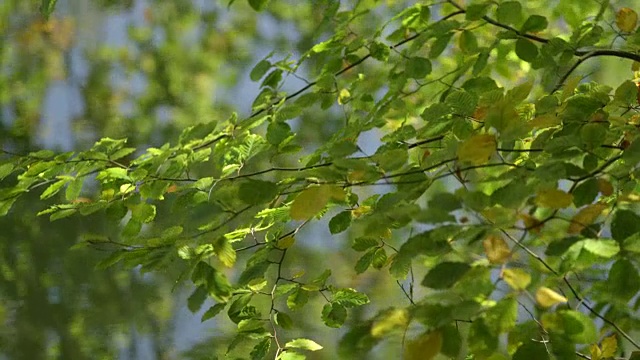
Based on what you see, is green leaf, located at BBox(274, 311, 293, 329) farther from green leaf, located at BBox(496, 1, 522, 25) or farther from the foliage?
green leaf, located at BBox(496, 1, 522, 25)

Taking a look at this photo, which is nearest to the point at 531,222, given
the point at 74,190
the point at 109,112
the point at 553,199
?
the point at 553,199

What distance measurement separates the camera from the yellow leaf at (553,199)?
52 cm

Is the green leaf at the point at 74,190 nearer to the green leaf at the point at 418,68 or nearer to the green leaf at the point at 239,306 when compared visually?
the green leaf at the point at 239,306

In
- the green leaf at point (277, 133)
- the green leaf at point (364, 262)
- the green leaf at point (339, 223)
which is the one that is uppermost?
the green leaf at point (277, 133)

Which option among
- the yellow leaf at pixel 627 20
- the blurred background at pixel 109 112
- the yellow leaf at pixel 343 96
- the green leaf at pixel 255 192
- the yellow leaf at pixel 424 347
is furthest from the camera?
the blurred background at pixel 109 112

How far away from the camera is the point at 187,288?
170 centimetres

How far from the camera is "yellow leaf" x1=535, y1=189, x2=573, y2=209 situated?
0.52 m

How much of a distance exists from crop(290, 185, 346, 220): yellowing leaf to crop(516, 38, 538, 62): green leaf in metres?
0.37

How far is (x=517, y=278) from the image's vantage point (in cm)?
50

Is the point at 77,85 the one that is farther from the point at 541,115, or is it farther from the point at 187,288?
the point at 541,115

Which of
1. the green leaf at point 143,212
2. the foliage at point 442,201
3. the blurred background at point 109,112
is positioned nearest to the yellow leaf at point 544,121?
the foliage at point 442,201

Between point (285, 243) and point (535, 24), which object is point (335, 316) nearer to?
point (285, 243)

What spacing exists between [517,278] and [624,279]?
0.10 meters

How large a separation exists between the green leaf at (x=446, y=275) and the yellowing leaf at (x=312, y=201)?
112 mm
